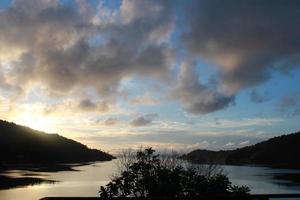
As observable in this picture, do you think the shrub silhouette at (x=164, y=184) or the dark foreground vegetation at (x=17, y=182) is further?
the dark foreground vegetation at (x=17, y=182)

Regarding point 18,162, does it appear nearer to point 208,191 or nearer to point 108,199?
point 208,191

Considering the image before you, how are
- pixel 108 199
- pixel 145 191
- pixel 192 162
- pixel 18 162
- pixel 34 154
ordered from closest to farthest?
pixel 108 199, pixel 145 191, pixel 192 162, pixel 18 162, pixel 34 154

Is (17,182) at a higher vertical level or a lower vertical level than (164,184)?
higher

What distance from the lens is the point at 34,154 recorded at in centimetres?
19938

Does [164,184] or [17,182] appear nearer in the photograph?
[164,184]

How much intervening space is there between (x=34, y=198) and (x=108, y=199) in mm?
51487

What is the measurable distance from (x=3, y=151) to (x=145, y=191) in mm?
178624

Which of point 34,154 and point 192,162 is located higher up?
point 34,154

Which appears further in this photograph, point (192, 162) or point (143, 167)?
point (192, 162)

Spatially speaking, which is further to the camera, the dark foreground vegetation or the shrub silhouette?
the dark foreground vegetation

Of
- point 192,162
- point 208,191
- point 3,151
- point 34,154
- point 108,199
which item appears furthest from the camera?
point 34,154

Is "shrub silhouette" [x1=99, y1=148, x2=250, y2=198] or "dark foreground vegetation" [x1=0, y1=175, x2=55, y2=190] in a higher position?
"dark foreground vegetation" [x1=0, y1=175, x2=55, y2=190]

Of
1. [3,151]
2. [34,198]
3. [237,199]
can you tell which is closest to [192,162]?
[237,199]

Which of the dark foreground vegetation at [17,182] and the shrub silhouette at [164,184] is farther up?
the dark foreground vegetation at [17,182]
